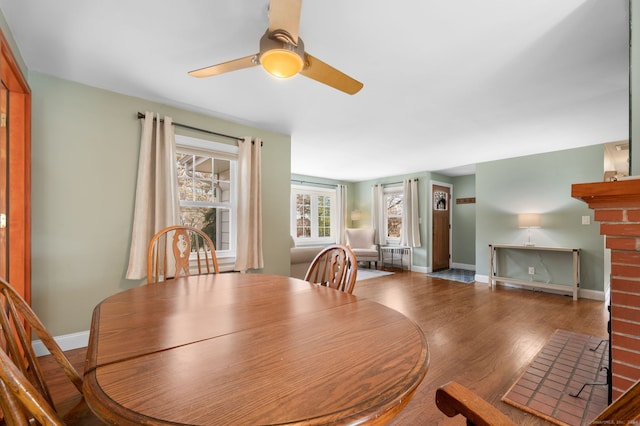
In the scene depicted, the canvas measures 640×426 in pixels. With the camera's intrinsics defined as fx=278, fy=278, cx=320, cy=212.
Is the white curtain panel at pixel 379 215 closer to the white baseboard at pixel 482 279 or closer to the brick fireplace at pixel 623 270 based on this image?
the white baseboard at pixel 482 279

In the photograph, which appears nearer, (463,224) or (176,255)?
(176,255)

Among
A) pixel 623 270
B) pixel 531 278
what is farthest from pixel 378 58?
pixel 531 278

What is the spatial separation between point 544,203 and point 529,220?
459mm

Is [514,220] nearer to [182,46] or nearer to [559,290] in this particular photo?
[559,290]

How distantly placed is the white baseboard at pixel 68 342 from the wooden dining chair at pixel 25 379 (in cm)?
190

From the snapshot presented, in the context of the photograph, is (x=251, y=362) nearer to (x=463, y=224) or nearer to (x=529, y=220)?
(x=529, y=220)

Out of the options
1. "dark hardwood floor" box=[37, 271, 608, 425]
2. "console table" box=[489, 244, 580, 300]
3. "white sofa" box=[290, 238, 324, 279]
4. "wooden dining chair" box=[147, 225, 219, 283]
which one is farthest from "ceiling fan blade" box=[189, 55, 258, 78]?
"console table" box=[489, 244, 580, 300]

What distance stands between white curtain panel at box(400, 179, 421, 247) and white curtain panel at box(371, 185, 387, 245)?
1.95ft

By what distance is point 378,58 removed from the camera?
2.01 meters

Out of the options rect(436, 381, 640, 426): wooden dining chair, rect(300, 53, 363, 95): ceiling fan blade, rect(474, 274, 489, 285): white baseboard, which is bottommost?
rect(474, 274, 489, 285): white baseboard

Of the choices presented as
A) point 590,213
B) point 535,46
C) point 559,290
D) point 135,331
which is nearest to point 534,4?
point 535,46

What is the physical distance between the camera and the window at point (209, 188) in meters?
3.15

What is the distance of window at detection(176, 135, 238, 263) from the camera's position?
315cm

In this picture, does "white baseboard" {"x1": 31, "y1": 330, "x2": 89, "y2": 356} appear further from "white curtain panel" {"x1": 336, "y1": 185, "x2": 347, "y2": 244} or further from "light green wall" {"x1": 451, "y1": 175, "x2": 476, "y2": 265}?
"light green wall" {"x1": 451, "y1": 175, "x2": 476, "y2": 265}
